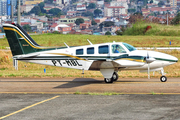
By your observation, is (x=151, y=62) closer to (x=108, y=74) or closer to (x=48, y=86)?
(x=108, y=74)

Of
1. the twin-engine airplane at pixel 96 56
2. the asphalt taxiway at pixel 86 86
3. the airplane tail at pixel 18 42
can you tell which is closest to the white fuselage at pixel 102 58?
the twin-engine airplane at pixel 96 56

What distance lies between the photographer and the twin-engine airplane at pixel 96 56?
17.1 m

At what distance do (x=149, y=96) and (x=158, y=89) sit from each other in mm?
1603

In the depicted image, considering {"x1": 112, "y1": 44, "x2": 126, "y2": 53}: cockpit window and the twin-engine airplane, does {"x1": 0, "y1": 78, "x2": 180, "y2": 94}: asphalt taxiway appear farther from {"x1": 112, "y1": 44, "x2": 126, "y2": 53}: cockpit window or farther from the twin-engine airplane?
{"x1": 112, "y1": 44, "x2": 126, "y2": 53}: cockpit window

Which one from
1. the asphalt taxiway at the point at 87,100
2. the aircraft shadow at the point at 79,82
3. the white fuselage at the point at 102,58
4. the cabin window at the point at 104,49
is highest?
the cabin window at the point at 104,49

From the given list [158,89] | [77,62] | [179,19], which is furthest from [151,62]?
[179,19]

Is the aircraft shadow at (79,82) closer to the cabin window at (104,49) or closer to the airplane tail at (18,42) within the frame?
the cabin window at (104,49)

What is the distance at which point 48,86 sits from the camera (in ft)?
58.0

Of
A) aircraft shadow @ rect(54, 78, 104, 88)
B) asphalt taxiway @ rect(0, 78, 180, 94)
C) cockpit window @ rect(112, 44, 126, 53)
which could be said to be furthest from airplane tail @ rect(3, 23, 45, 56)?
cockpit window @ rect(112, 44, 126, 53)

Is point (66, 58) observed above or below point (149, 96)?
above

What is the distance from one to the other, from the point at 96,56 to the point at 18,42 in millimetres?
4691

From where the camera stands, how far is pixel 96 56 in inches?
693

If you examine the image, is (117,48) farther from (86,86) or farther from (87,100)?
(87,100)

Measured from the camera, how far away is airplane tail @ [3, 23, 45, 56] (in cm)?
1869
